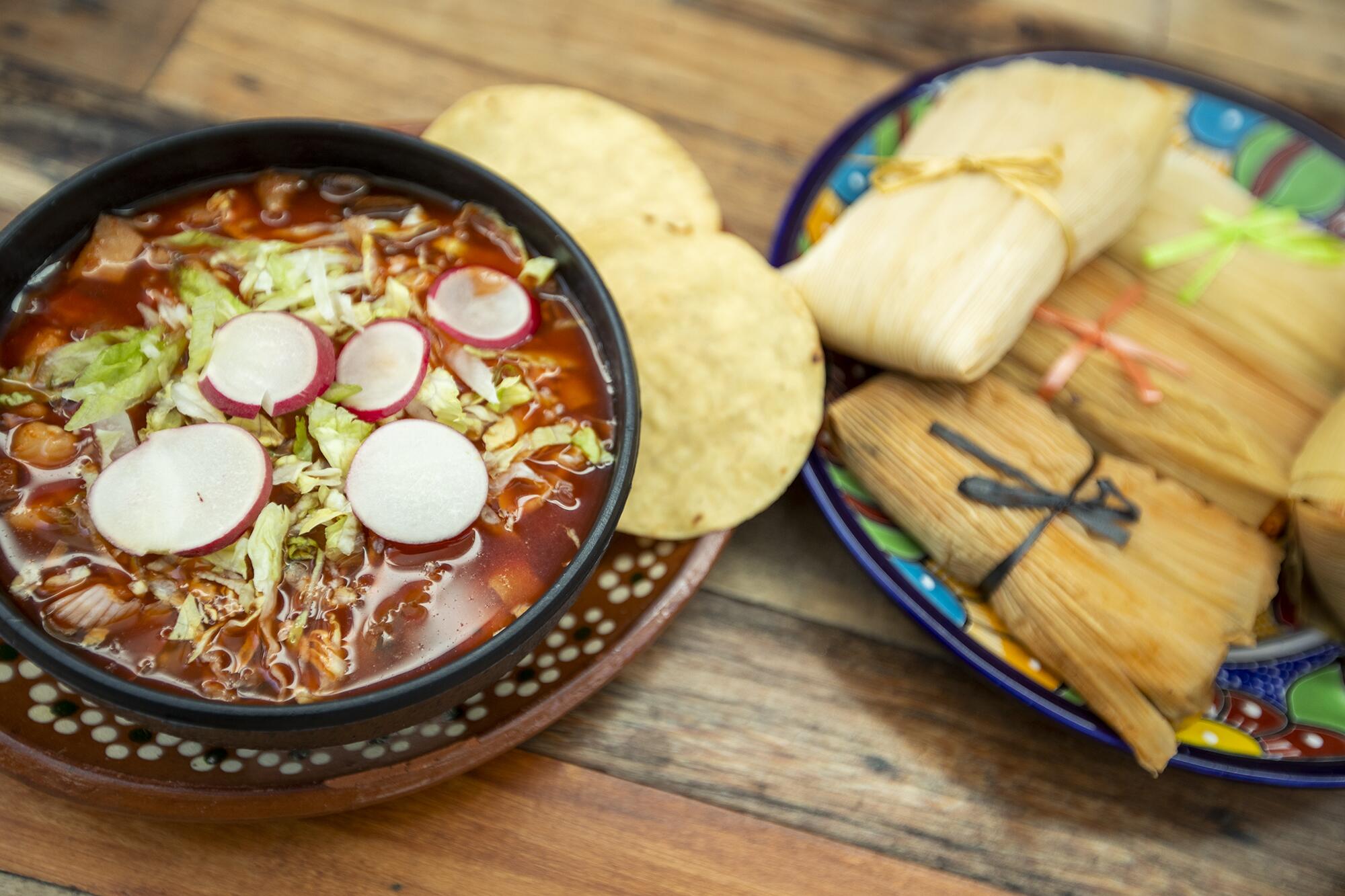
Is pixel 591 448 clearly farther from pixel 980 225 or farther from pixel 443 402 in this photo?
pixel 980 225

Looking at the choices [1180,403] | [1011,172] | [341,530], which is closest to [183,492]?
[341,530]

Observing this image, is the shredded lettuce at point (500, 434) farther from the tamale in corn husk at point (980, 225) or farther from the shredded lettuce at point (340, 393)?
the tamale in corn husk at point (980, 225)

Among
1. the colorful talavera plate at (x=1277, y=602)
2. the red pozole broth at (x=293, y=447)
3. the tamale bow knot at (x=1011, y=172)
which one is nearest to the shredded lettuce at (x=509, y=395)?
the red pozole broth at (x=293, y=447)

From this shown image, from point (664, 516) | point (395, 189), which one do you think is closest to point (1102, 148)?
point (664, 516)

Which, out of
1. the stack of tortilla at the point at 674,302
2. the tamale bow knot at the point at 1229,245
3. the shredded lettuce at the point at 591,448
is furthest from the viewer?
the tamale bow knot at the point at 1229,245

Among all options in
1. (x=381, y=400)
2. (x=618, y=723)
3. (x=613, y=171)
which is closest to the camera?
(x=381, y=400)

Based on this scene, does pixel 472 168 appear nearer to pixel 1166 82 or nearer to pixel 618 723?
pixel 618 723
